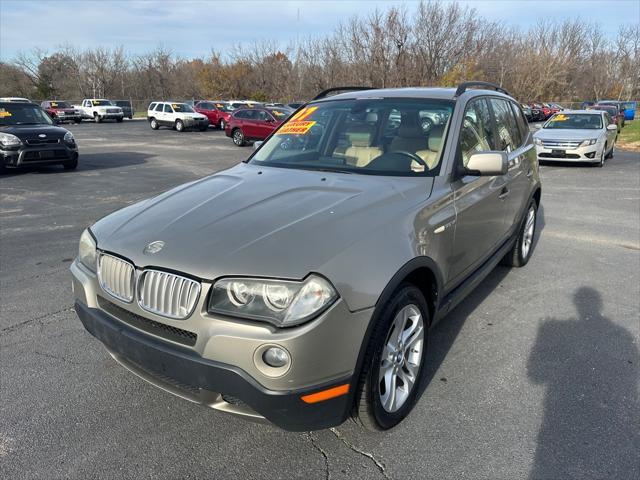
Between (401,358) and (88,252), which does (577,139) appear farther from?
(88,252)

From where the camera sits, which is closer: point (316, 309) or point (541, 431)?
point (316, 309)

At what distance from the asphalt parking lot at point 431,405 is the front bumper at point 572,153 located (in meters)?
9.22

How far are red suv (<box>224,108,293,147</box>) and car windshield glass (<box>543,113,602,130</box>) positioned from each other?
1120cm

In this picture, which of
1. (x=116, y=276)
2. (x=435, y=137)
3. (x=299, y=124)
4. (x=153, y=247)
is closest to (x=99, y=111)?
(x=299, y=124)

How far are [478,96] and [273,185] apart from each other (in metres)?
2.05

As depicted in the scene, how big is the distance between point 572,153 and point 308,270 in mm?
13735

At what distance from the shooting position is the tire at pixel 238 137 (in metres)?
21.7

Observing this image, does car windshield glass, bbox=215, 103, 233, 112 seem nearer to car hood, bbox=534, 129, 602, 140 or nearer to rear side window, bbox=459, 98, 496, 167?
car hood, bbox=534, 129, 602, 140

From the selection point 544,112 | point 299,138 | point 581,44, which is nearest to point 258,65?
point 544,112

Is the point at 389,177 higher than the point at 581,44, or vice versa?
the point at 581,44

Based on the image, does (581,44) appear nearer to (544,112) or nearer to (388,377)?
(544,112)

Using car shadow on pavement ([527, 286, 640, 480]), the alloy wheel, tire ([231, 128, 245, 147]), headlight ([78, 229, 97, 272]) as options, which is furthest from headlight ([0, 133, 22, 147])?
car shadow on pavement ([527, 286, 640, 480])

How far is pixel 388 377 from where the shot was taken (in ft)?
8.44

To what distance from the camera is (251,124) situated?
21672 mm
